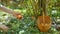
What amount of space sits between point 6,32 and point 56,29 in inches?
26.5

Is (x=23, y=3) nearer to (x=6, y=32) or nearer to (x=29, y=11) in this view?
(x=29, y=11)

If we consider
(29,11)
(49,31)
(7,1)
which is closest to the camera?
(49,31)

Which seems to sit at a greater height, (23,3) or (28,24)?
(23,3)

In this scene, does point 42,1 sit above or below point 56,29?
above

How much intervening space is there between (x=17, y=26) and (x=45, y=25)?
351mm

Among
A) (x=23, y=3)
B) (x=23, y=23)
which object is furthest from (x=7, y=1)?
(x=23, y=23)

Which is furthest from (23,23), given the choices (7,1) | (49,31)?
(7,1)

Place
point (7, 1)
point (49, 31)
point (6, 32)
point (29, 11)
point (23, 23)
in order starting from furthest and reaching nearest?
1. point (7, 1)
2. point (29, 11)
3. point (23, 23)
4. point (49, 31)
5. point (6, 32)

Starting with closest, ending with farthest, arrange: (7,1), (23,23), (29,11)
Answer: (23,23)
(29,11)
(7,1)

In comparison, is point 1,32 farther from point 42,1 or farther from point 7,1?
point 7,1

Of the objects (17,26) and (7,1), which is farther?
(7,1)

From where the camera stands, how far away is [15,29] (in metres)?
2.00

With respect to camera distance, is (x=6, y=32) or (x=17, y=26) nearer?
(x=6, y=32)

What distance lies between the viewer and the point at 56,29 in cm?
219
